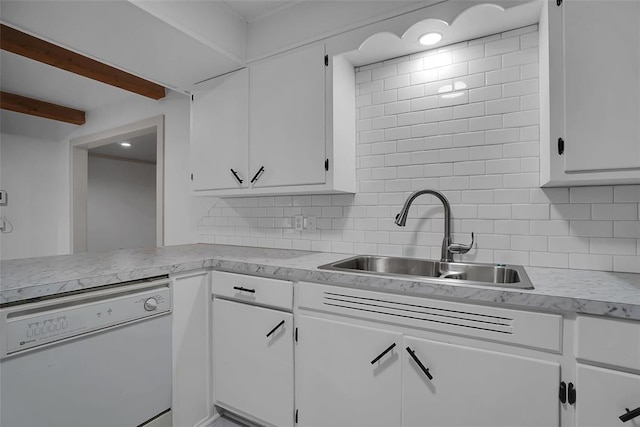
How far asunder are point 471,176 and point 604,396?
1.03 metres

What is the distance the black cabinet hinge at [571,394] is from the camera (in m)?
0.97

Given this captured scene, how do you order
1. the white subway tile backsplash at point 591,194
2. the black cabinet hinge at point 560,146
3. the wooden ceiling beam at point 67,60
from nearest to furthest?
the black cabinet hinge at point 560,146 → the white subway tile backsplash at point 591,194 → the wooden ceiling beam at point 67,60

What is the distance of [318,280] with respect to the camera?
139 centimetres

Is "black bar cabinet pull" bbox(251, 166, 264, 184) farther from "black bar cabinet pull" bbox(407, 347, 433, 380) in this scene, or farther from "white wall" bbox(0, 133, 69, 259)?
"white wall" bbox(0, 133, 69, 259)

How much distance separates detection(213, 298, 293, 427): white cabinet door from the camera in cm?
149

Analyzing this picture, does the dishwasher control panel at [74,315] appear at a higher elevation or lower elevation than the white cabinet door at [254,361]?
Result: higher

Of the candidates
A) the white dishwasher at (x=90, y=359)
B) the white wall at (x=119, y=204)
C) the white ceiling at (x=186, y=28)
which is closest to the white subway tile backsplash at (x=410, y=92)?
the white ceiling at (x=186, y=28)

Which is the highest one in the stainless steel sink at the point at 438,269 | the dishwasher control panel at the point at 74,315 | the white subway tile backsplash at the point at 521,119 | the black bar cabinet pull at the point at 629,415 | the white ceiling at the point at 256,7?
the white ceiling at the point at 256,7

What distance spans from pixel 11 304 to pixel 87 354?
340 millimetres

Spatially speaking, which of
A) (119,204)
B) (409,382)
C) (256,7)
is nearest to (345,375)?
(409,382)

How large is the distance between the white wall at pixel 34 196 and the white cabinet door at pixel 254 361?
350cm

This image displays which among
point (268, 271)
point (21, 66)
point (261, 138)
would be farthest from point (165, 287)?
point (21, 66)

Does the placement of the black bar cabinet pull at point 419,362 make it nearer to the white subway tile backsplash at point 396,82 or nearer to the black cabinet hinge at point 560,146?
the black cabinet hinge at point 560,146

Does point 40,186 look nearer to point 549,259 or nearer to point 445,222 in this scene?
point 445,222
